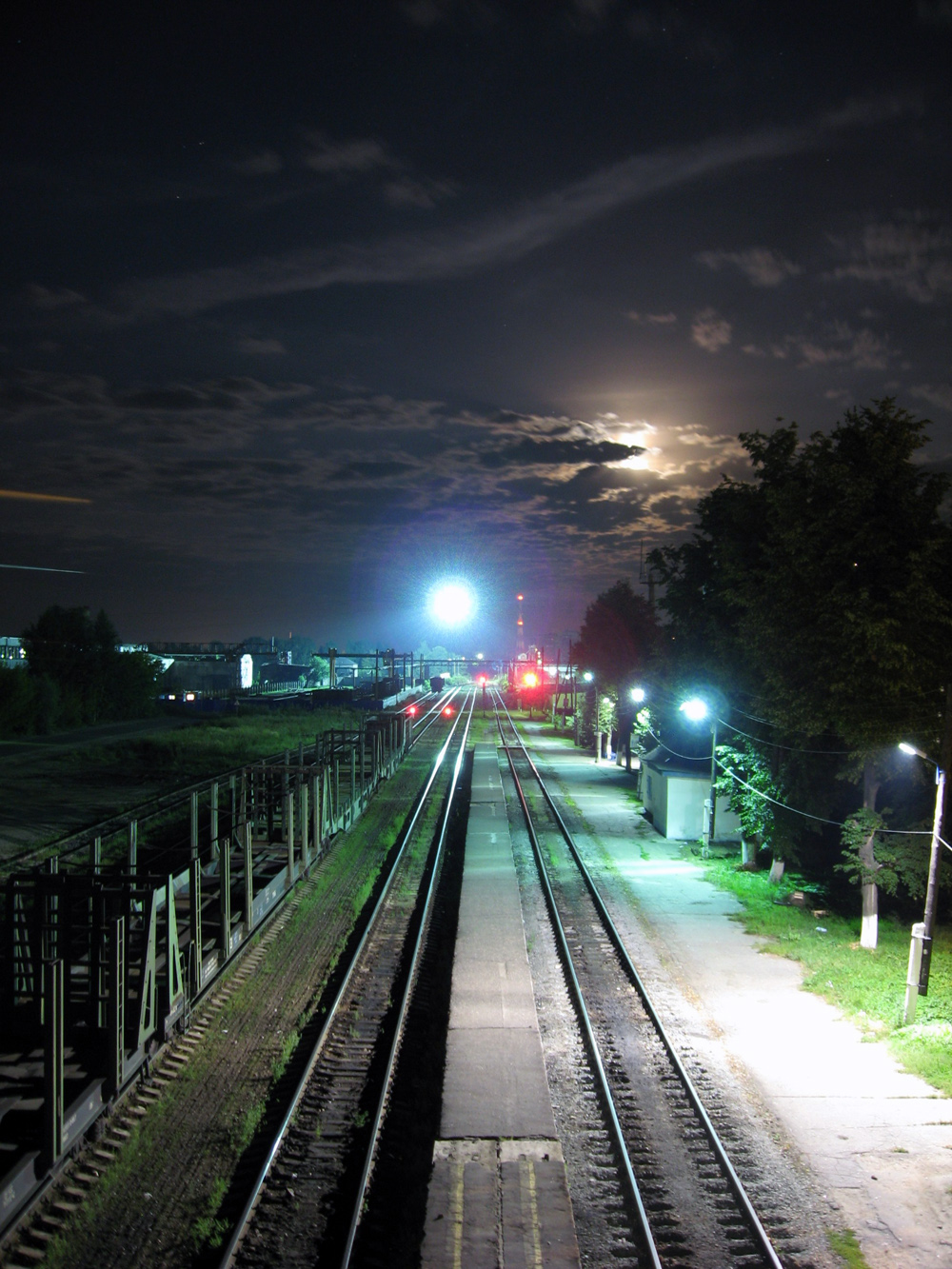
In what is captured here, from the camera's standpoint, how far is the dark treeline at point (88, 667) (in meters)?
66.9

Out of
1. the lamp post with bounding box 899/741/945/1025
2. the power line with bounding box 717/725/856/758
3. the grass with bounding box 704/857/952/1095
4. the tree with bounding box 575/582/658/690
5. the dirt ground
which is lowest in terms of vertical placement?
the dirt ground

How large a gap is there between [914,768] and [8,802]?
32.8m

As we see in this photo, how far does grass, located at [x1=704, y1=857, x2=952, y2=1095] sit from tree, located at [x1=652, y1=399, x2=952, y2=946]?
1.04 m

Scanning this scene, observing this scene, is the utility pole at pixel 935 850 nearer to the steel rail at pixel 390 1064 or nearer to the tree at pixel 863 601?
the tree at pixel 863 601

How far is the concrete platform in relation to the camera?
7.41 m

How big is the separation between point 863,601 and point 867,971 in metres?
6.94

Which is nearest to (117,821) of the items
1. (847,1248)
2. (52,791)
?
(52,791)

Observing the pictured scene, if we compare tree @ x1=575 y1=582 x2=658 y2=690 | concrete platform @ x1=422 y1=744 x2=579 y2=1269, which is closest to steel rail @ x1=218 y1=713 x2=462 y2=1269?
concrete platform @ x1=422 y1=744 x2=579 y2=1269

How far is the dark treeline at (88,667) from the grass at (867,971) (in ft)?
189

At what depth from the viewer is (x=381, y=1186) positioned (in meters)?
8.29

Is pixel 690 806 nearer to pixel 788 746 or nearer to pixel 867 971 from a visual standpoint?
pixel 788 746

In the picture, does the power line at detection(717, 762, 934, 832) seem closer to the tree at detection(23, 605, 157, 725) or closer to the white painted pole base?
the white painted pole base

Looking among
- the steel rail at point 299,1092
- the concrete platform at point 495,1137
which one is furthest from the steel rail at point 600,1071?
the steel rail at point 299,1092

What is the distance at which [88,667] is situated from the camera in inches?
2773
